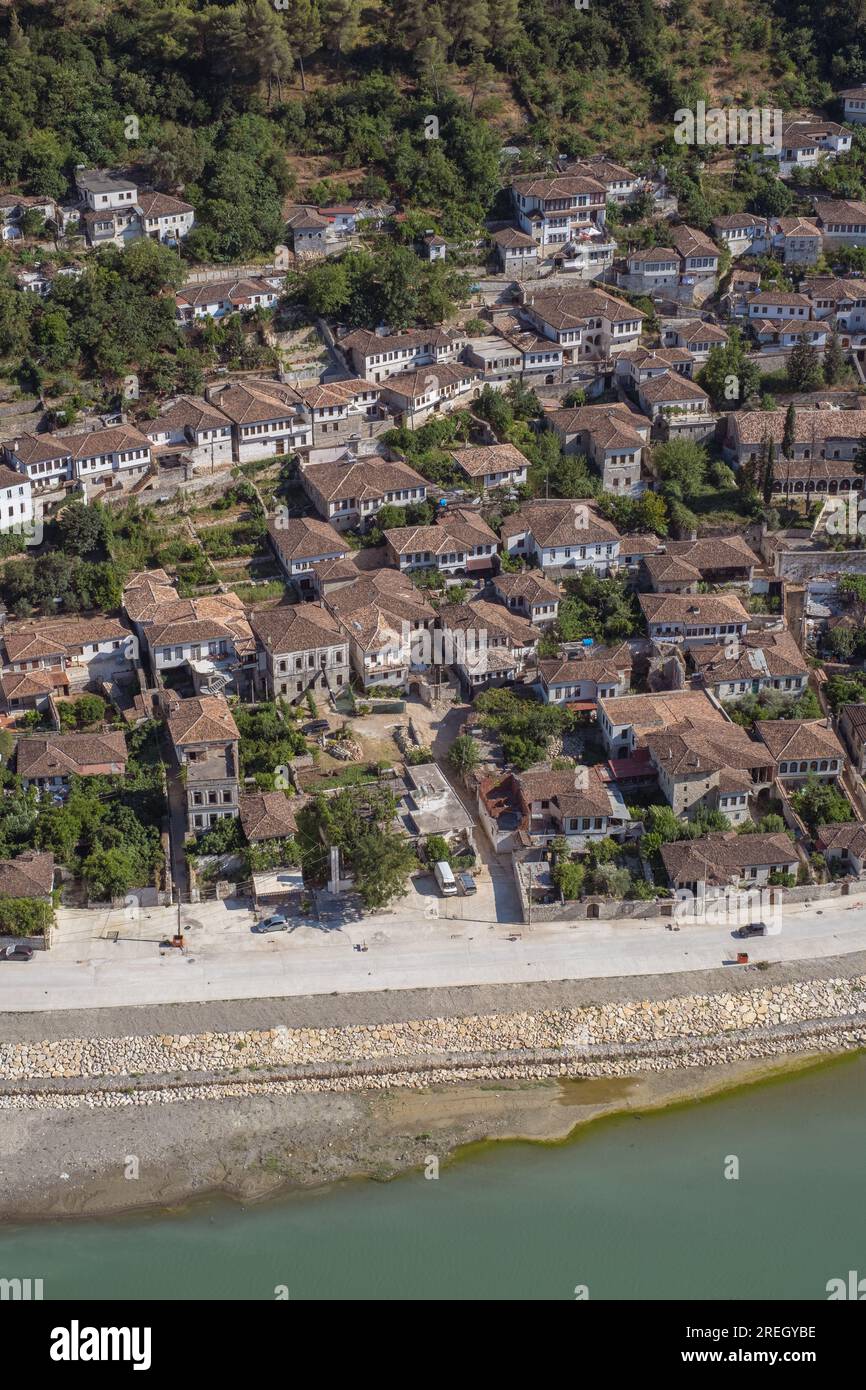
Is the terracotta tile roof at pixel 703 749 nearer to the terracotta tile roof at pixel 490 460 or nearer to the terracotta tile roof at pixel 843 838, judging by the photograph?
the terracotta tile roof at pixel 843 838

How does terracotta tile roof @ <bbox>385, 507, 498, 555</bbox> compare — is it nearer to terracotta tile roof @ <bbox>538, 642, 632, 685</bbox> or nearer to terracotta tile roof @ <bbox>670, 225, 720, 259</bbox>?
terracotta tile roof @ <bbox>538, 642, 632, 685</bbox>

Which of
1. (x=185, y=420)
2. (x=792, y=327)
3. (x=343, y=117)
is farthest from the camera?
(x=343, y=117)

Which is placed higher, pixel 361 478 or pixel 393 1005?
pixel 361 478

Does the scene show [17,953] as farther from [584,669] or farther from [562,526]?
[562,526]

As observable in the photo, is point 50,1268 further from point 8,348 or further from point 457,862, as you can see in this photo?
point 8,348

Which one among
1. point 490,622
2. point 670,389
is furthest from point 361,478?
point 670,389
